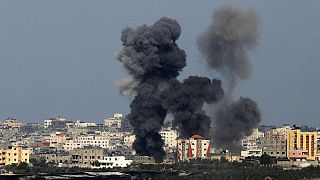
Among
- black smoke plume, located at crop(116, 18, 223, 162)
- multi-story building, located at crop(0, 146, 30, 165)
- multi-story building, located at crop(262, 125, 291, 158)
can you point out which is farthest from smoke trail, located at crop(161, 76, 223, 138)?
multi-story building, located at crop(262, 125, 291, 158)

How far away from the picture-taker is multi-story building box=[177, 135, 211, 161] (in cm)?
11944

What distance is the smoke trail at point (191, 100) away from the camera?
114500 millimetres

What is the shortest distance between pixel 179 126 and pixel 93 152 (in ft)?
64.3

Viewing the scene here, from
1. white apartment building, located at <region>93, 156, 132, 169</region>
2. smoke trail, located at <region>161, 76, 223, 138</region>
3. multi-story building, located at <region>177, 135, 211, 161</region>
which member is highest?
smoke trail, located at <region>161, 76, 223, 138</region>

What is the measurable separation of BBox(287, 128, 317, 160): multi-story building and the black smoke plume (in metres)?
19.9

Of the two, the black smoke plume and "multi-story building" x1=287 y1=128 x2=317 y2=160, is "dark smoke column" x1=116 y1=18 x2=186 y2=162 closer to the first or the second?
the black smoke plume

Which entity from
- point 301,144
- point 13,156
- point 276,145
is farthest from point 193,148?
point 276,145

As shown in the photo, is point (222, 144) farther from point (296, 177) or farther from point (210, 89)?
point (296, 177)

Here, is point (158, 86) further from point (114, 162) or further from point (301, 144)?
point (301, 144)

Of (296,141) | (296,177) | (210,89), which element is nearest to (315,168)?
→ (296,177)

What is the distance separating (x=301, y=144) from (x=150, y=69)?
3056 cm

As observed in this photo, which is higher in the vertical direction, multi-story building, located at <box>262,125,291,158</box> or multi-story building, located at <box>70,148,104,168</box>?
multi-story building, located at <box>262,125,291,158</box>

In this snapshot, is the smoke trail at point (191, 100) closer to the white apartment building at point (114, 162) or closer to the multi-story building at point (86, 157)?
the white apartment building at point (114, 162)

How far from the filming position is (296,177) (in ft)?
308
